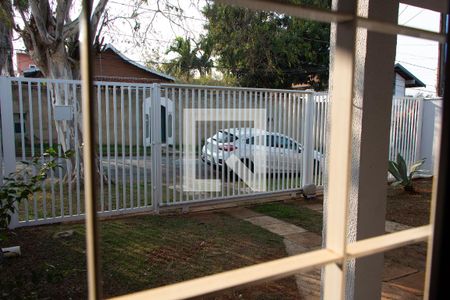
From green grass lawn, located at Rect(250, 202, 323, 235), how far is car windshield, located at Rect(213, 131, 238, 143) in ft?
4.21

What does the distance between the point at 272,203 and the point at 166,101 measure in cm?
278

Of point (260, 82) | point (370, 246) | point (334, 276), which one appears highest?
point (260, 82)

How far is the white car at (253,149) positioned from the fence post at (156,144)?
81cm

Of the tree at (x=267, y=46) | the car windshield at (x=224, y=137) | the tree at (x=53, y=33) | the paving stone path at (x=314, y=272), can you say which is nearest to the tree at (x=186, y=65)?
the tree at (x=267, y=46)

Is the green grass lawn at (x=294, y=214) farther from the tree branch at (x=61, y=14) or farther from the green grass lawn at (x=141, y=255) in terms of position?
the tree branch at (x=61, y=14)

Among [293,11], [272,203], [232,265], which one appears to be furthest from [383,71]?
[272,203]

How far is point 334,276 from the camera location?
47.9 inches

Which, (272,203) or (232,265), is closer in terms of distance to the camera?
(232,265)

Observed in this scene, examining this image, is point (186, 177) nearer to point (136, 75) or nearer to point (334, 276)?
point (334, 276)

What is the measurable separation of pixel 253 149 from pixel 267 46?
6294 mm

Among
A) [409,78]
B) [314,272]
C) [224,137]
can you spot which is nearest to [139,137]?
[224,137]

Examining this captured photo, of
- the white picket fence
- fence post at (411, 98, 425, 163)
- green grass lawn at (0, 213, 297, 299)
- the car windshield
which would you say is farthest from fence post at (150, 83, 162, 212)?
fence post at (411, 98, 425, 163)

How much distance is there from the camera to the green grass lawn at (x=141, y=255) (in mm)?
3232

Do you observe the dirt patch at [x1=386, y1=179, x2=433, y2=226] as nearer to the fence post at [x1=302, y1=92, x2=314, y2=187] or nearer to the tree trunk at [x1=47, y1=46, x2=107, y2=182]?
the fence post at [x1=302, y1=92, x2=314, y2=187]
